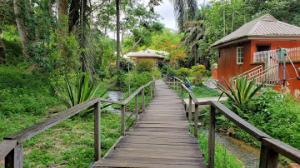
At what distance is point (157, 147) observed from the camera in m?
Result: 5.06

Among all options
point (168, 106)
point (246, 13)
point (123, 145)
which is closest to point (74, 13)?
point (168, 106)

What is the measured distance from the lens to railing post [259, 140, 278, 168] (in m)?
2.07

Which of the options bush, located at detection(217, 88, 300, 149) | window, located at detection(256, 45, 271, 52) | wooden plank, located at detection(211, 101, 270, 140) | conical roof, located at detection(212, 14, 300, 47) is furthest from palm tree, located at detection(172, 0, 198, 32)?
window, located at detection(256, 45, 271, 52)

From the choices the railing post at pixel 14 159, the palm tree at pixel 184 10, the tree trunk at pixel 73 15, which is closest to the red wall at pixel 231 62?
the palm tree at pixel 184 10

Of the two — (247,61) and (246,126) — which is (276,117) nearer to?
(246,126)

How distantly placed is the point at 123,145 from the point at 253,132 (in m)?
3.06

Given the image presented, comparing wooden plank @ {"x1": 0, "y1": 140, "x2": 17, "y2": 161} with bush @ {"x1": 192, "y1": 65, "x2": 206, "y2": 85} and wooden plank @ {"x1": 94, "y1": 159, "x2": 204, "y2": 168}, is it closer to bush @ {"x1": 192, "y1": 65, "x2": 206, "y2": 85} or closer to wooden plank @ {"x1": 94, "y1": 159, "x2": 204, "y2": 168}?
wooden plank @ {"x1": 94, "y1": 159, "x2": 204, "y2": 168}

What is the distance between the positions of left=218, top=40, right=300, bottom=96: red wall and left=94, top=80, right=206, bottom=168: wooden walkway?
7.37 meters

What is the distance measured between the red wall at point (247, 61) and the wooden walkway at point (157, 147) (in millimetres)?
7373

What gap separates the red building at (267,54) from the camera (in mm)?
13234

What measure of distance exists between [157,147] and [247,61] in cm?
1307

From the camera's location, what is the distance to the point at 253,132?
241 cm

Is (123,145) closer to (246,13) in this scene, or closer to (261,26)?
(261,26)

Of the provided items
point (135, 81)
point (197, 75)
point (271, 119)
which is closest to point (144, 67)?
point (197, 75)
